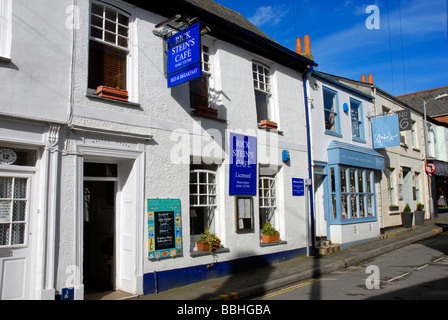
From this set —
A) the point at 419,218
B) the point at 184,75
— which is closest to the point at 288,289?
the point at 184,75

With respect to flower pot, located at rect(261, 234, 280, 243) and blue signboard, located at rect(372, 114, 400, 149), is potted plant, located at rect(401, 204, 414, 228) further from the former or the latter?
flower pot, located at rect(261, 234, 280, 243)

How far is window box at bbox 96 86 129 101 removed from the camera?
23.5ft

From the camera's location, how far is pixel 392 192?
59.6 feet

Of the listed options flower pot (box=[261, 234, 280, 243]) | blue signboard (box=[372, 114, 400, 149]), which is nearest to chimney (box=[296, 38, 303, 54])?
blue signboard (box=[372, 114, 400, 149])

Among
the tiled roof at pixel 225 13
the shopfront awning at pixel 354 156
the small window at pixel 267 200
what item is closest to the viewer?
the small window at pixel 267 200

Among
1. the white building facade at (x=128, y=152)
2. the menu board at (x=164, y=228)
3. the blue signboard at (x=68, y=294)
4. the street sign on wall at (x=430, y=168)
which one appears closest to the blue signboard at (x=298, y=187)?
the white building facade at (x=128, y=152)

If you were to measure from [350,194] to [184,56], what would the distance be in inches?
357

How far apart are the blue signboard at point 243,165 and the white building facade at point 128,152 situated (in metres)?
0.13

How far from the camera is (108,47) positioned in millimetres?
7672

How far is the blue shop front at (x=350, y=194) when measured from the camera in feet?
43.0

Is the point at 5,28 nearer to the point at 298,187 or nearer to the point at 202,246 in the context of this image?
the point at 202,246

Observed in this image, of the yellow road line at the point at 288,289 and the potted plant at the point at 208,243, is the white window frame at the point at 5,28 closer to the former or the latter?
the potted plant at the point at 208,243

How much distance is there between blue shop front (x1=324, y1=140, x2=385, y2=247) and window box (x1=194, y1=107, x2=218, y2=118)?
580 cm
